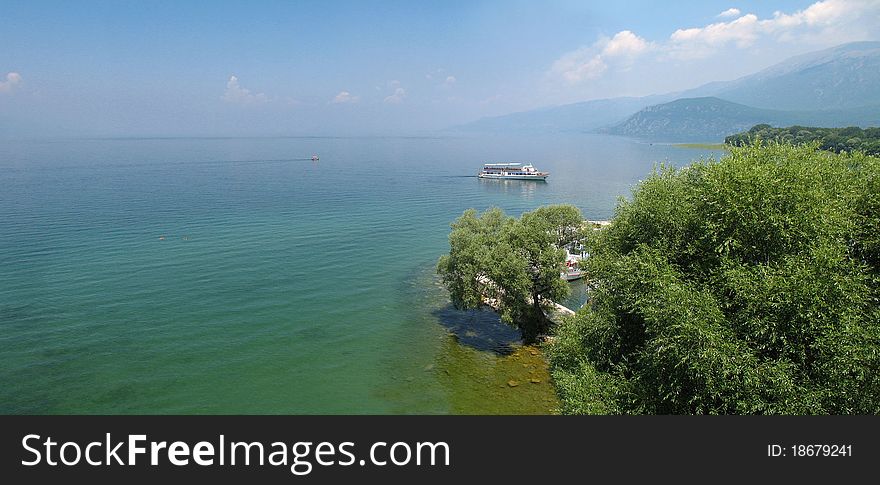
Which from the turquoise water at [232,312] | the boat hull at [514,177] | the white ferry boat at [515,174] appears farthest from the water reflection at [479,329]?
the white ferry boat at [515,174]

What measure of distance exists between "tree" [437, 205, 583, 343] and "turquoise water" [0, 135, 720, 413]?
348cm

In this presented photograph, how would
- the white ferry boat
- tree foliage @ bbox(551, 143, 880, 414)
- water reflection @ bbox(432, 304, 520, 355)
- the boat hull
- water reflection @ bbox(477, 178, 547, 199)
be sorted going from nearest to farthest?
tree foliage @ bbox(551, 143, 880, 414), water reflection @ bbox(432, 304, 520, 355), water reflection @ bbox(477, 178, 547, 199), the boat hull, the white ferry boat

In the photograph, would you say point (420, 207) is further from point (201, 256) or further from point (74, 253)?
point (74, 253)

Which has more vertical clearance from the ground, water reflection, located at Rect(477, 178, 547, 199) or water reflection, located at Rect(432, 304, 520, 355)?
water reflection, located at Rect(477, 178, 547, 199)

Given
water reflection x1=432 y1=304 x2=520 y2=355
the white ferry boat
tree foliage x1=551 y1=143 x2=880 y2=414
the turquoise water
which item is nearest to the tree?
water reflection x1=432 y1=304 x2=520 y2=355

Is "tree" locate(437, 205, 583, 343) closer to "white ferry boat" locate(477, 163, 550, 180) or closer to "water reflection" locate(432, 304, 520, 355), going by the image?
"water reflection" locate(432, 304, 520, 355)

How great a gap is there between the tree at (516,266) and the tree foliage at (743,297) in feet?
33.1

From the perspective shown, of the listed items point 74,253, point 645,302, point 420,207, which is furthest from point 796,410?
point 420,207

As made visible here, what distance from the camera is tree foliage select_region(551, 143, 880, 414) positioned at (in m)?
17.5

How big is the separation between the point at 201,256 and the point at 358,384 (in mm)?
37085
